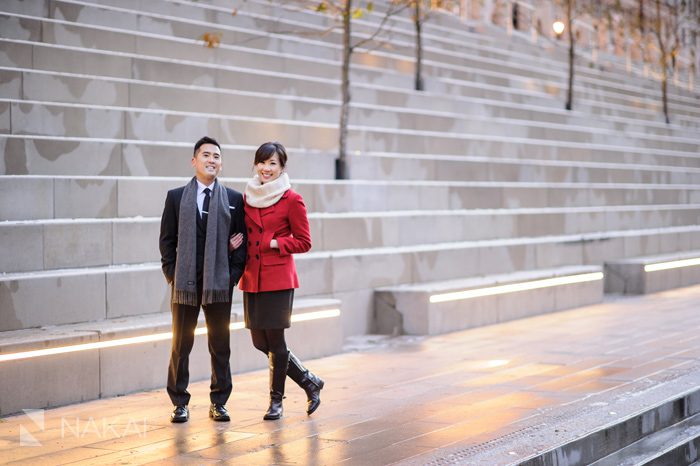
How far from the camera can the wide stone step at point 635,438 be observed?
731 centimetres

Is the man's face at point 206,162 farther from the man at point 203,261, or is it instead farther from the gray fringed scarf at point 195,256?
the gray fringed scarf at point 195,256

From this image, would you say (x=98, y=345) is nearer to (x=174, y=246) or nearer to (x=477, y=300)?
(x=174, y=246)

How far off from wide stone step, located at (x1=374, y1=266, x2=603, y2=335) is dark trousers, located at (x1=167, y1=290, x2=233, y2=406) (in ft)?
17.3

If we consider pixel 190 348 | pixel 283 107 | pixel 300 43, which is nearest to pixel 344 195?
pixel 283 107

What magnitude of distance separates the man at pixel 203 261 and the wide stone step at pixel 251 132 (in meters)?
4.63

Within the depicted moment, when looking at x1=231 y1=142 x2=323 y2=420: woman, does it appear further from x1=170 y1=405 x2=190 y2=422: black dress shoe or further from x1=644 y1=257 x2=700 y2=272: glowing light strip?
x1=644 y1=257 x2=700 y2=272: glowing light strip

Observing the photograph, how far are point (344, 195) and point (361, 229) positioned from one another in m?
0.70

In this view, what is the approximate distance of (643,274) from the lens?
1839 centimetres

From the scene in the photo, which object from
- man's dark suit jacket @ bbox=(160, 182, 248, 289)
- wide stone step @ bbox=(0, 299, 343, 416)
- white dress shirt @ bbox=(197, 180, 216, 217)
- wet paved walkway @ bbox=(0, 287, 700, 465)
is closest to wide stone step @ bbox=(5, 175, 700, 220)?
wide stone step @ bbox=(0, 299, 343, 416)

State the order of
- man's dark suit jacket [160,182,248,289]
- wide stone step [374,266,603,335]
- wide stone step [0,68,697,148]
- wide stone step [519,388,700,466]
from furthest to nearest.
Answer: wide stone step [374,266,603,335]
wide stone step [0,68,697,148]
man's dark suit jacket [160,182,248,289]
wide stone step [519,388,700,466]

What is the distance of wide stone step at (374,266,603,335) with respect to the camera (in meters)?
13.6

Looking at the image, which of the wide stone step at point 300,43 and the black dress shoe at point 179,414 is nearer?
the black dress shoe at point 179,414

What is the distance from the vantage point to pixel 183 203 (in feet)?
26.9

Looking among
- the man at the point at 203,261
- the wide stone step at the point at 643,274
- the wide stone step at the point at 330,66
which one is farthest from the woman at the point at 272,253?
the wide stone step at the point at 643,274
